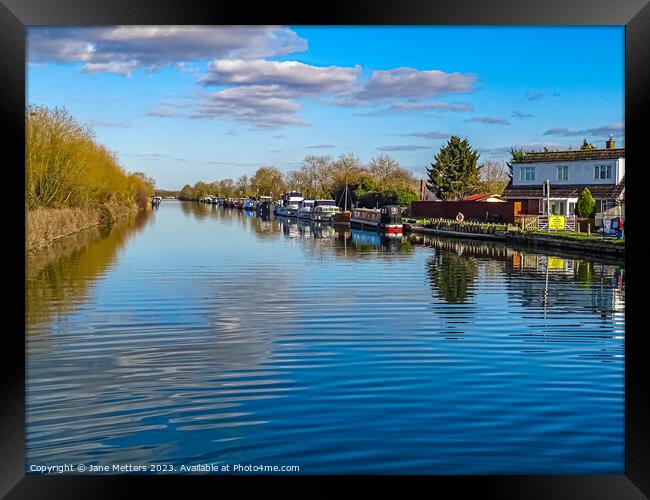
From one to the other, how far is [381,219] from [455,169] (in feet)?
46.3

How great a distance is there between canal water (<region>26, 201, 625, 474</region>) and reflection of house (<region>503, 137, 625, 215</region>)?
2266 cm

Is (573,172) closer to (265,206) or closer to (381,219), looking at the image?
(381,219)

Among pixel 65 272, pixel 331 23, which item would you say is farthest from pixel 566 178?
pixel 331 23

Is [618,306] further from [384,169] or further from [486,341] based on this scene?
[384,169]

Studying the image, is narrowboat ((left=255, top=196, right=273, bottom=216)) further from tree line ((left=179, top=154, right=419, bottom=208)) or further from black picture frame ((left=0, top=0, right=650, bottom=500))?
black picture frame ((left=0, top=0, right=650, bottom=500))

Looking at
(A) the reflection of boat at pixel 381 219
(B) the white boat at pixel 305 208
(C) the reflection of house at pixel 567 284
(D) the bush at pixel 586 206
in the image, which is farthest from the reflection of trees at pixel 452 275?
(B) the white boat at pixel 305 208

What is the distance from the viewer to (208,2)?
5.15m

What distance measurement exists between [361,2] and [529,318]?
34.9 feet

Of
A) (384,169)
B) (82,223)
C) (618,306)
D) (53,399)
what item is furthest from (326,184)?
(53,399)

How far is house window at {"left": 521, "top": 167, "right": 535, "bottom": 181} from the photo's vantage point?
47.8 m

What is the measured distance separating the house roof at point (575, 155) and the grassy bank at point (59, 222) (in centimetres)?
2444

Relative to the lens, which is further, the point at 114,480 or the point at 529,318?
the point at 529,318

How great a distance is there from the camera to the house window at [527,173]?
4781 centimetres

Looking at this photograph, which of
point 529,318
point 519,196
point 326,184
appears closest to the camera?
point 529,318
